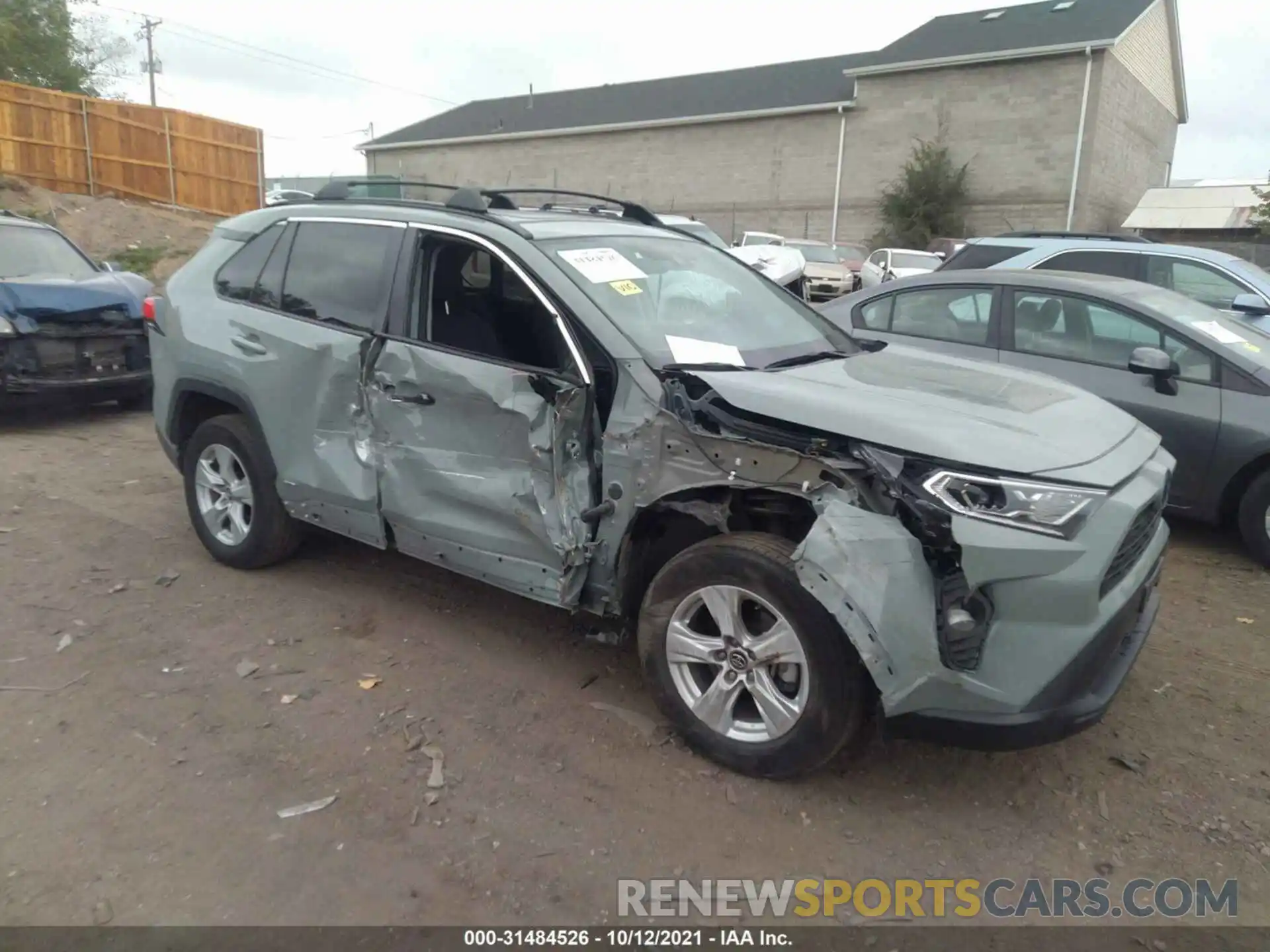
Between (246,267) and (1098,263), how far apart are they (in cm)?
661

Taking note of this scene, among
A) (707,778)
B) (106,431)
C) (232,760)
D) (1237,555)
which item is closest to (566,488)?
(707,778)

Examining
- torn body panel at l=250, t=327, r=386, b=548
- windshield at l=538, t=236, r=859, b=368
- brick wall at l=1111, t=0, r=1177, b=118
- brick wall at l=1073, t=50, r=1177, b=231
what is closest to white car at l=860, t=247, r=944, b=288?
brick wall at l=1073, t=50, r=1177, b=231

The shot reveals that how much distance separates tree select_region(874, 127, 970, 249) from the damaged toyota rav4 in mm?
25741

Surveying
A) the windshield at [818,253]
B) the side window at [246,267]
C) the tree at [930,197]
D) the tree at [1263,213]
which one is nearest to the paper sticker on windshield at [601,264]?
the side window at [246,267]

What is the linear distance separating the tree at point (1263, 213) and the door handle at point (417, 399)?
92.5 feet

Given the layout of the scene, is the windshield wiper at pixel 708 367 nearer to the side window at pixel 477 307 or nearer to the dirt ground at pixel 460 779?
the side window at pixel 477 307

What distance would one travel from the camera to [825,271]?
1978 cm

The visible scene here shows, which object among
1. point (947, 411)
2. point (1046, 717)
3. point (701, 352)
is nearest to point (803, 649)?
point (1046, 717)

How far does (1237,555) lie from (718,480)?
12.7 feet

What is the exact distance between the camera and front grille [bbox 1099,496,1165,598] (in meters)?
2.80

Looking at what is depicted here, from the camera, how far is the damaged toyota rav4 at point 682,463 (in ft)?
8.86

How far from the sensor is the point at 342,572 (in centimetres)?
489

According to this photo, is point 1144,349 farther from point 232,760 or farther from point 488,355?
point 232,760

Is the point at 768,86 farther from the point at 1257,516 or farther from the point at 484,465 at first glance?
the point at 484,465
